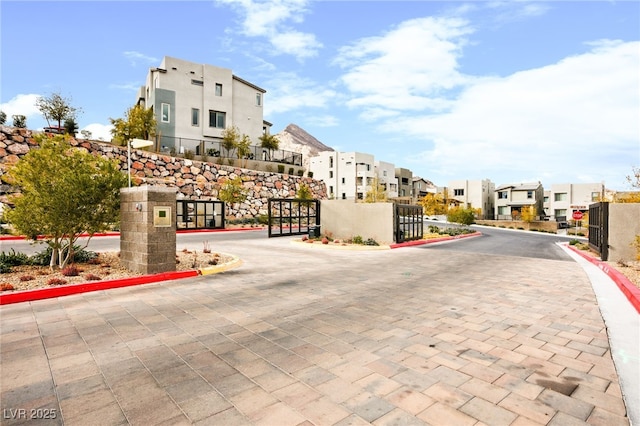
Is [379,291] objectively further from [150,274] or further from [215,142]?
[215,142]

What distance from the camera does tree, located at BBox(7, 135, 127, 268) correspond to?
31.4 ft

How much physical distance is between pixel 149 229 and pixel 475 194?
8138 cm

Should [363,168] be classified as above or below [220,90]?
below

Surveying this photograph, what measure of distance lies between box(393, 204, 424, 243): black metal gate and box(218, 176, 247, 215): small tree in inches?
762

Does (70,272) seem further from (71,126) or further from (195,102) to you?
(195,102)

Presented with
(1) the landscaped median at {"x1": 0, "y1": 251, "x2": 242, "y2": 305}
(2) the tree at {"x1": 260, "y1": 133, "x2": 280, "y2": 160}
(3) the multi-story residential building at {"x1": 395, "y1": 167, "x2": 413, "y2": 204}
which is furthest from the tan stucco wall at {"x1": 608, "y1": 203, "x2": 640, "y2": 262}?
(3) the multi-story residential building at {"x1": 395, "y1": 167, "x2": 413, "y2": 204}

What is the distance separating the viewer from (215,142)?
143 feet

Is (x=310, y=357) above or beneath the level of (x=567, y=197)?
beneath

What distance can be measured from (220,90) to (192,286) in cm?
4204

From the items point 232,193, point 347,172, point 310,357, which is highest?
point 347,172

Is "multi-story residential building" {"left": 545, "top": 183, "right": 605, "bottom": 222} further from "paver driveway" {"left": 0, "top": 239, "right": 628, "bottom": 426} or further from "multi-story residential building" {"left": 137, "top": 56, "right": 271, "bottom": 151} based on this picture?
"paver driveway" {"left": 0, "top": 239, "right": 628, "bottom": 426}

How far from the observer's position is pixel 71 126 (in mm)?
32469

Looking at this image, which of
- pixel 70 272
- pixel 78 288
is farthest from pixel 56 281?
pixel 70 272

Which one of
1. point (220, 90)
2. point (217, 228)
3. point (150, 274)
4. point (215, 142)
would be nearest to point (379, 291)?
point (150, 274)
